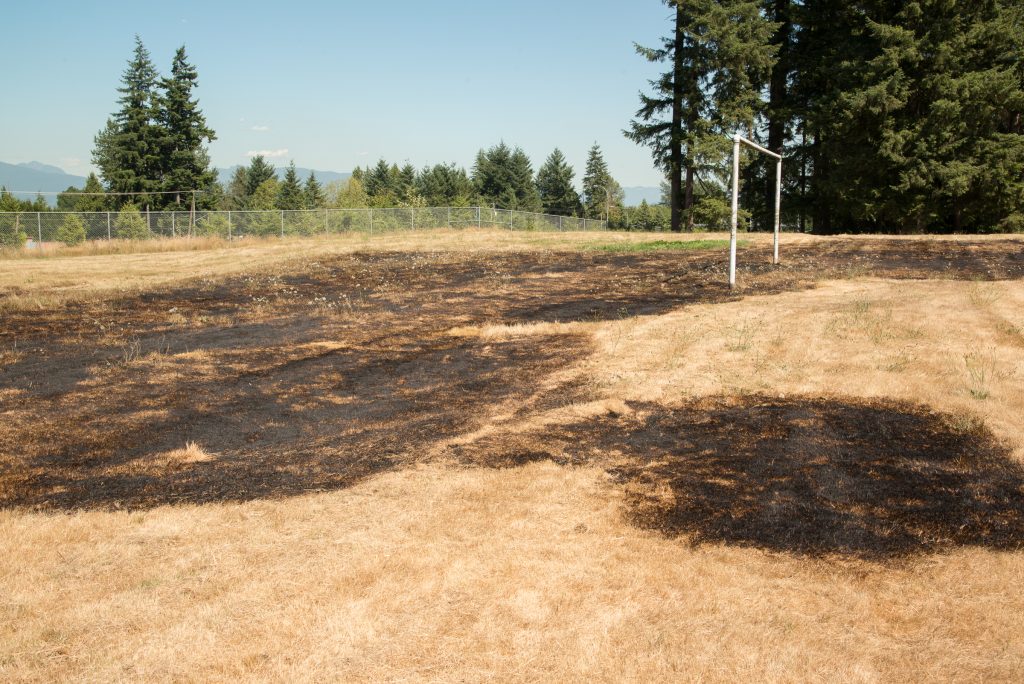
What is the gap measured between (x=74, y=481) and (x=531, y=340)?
7318 millimetres

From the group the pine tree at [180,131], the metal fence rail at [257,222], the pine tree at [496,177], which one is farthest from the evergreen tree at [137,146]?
the pine tree at [496,177]

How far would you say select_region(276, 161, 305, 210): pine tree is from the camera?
9235 cm

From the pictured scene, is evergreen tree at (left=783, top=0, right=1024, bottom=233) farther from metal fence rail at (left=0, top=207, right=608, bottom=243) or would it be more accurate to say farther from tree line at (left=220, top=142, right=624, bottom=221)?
tree line at (left=220, top=142, right=624, bottom=221)

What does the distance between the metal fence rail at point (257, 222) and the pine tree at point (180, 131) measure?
74.6 ft

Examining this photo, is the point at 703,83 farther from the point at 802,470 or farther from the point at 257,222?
the point at 802,470

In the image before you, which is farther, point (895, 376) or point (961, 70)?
point (961, 70)

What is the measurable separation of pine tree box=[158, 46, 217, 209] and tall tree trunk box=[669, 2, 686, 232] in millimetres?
40086

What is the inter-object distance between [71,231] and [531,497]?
116 feet

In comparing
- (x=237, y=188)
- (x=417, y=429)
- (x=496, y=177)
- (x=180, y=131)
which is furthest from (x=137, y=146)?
Answer: (x=237, y=188)

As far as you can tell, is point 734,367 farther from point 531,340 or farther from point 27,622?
point 27,622

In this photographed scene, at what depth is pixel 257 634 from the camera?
4070 millimetres

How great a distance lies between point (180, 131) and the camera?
61688 mm

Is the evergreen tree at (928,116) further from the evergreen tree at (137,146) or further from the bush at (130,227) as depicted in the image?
the evergreen tree at (137,146)

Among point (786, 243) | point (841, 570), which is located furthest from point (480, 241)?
point (841, 570)
